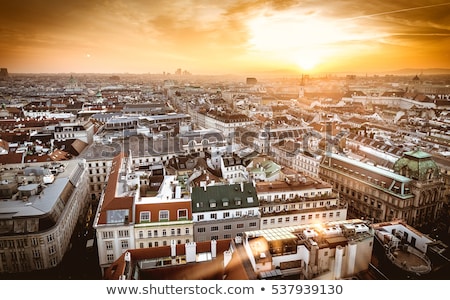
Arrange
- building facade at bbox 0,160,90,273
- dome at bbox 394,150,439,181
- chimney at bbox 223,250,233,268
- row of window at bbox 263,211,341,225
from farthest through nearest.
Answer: dome at bbox 394,150,439,181, row of window at bbox 263,211,341,225, building facade at bbox 0,160,90,273, chimney at bbox 223,250,233,268

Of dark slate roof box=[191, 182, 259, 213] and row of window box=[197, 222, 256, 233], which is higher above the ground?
dark slate roof box=[191, 182, 259, 213]

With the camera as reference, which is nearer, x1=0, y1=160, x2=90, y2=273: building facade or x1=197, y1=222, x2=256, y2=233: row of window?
x1=0, y1=160, x2=90, y2=273: building facade

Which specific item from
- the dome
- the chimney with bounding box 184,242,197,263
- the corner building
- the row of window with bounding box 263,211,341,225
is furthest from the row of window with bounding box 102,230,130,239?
the dome

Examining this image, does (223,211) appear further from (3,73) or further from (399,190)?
(399,190)

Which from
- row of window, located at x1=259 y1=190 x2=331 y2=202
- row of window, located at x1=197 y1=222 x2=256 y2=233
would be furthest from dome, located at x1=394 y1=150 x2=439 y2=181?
row of window, located at x1=197 y1=222 x2=256 y2=233

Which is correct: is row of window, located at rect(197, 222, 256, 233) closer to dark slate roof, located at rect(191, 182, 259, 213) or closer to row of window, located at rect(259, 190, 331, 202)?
dark slate roof, located at rect(191, 182, 259, 213)

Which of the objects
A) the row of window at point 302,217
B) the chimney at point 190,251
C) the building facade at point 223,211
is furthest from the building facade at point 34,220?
the row of window at point 302,217

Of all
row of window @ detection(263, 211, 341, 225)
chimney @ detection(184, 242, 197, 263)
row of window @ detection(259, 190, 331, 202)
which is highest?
chimney @ detection(184, 242, 197, 263)

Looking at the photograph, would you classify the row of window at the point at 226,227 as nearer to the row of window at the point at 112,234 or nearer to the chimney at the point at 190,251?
the row of window at the point at 112,234

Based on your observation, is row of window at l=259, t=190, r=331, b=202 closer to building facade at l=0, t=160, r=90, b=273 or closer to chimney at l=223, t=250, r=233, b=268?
chimney at l=223, t=250, r=233, b=268

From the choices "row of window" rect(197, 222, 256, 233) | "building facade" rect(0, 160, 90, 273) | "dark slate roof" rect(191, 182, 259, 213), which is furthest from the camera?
"dark slate roof" rect(191, 182, 259, 213)
